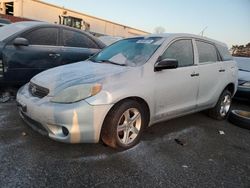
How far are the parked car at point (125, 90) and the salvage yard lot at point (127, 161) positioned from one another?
0.86 ft

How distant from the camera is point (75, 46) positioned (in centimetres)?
654

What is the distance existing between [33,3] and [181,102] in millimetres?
25839

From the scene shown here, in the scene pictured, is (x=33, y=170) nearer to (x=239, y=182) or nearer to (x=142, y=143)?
(x=142, y=143)

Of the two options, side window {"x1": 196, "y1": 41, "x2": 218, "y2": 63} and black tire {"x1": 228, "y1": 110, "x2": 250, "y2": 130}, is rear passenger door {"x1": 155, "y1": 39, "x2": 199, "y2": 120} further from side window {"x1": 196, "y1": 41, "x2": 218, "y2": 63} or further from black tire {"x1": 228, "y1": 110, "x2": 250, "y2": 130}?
black tire {"x1": 228, "y1": 110, "x2": 250, "y2": 130}

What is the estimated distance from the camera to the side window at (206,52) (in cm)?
477

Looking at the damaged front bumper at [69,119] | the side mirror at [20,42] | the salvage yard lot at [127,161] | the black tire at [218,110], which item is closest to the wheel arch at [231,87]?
the black tire at [218,110]

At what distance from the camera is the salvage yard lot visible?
2814 millimetres

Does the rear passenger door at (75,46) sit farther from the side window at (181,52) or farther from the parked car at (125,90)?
the side window at (181,52)

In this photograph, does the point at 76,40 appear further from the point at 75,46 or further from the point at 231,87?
the point at 231,87

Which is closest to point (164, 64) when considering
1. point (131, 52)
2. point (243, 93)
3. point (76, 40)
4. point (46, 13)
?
point (131, 52)

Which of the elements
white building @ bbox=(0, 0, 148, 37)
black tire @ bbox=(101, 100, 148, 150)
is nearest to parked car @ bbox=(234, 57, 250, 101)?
black tire @ bbox=(101, 100, 148, 150)

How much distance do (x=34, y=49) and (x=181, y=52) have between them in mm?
3095

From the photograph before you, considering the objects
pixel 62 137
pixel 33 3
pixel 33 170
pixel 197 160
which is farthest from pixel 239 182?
pixel 33 3

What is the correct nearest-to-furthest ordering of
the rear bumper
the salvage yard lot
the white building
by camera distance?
the salvage yard lot, the rear bumper, the white building
